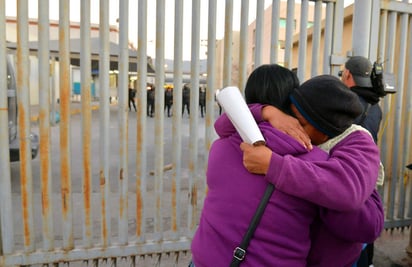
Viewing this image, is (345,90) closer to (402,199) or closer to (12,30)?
(402,199)

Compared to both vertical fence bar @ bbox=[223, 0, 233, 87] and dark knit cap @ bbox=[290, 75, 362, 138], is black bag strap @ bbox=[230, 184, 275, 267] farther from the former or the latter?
vertical fence bar @ bbox=[223, 0, 233, 87]

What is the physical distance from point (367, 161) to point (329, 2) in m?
2.12

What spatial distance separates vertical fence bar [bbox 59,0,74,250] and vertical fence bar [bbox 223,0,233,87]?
3.53 feet

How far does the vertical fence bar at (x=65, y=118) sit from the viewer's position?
2418mm

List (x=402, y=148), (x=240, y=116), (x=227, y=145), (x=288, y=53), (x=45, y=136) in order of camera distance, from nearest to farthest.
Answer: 1. (x=240, y=116)
2. (x=227, y=145)
3. (x=45, y=136)
4. (x=288, y=53)
5. (x=402, y=148)

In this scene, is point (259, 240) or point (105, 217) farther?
point (105, 217)

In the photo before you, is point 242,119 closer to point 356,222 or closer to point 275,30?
point 356,222

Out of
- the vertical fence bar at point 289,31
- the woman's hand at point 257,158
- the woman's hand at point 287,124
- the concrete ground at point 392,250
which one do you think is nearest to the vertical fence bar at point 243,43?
the vertical fence bar at point 289,31

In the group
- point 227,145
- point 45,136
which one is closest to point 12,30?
point 45,136

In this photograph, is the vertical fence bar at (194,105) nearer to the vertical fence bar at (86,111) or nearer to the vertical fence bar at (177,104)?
the vertical fence bar at (177,104)

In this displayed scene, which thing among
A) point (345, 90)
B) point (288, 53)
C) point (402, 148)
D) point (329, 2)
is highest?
point (329, 2)

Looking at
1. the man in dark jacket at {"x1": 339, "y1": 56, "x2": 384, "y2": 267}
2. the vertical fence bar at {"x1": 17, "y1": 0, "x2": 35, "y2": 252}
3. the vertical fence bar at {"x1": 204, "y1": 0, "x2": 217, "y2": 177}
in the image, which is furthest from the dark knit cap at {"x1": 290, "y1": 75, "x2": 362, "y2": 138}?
the vertical fence bar at {"x1": 17, "y1": 0, "x2": 35, "y2": 252}

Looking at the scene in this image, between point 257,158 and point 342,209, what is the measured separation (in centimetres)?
29

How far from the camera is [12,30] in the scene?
1812cm
